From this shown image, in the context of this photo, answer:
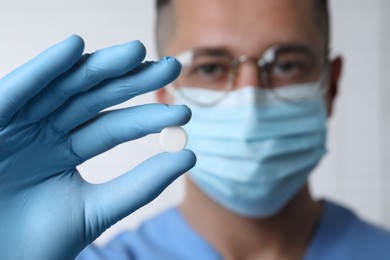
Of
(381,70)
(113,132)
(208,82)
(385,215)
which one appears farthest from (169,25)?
(385,215)

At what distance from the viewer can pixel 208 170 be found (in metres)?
1.12

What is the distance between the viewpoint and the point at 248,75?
1.11m

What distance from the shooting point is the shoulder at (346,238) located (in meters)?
1.25

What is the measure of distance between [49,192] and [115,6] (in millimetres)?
1059

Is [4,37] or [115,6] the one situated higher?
[4,37]

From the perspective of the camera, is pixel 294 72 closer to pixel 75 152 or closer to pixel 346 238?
pixel 346 238

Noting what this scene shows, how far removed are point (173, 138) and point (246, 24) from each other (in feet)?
1.57

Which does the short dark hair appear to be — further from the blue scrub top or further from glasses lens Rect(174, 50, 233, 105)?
the blue scrub top

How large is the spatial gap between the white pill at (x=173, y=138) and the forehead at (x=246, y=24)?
45 cm

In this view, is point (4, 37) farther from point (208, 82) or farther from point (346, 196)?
point (346, 196)

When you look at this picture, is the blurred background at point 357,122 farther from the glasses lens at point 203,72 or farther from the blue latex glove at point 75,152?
the blue latex glove at point 75,152

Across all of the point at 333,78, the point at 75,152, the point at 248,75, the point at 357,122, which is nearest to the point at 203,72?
the point at 248,75

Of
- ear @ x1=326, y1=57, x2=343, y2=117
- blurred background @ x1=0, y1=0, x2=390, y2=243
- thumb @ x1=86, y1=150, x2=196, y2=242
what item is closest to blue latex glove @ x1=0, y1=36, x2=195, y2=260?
thumb @ x1=86, y1=150, x2=196, y2=242

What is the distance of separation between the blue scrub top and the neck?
0.03m
